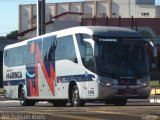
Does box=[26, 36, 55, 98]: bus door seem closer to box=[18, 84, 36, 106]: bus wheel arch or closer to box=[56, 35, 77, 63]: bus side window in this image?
box=[18, 84, 36, 106]: bus wheel arch

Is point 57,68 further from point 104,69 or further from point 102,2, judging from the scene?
point 102,2

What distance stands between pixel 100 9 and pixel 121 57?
118 m

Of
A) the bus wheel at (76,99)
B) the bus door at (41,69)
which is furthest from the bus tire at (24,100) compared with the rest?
the bus wheel at (76,99)

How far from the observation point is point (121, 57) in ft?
79.5

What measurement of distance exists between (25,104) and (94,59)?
9152 mm

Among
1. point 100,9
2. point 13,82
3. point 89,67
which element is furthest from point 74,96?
point 100,9

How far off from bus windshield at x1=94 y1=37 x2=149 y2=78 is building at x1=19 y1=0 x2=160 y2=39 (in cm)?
9780

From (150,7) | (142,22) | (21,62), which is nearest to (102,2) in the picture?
(150,7)

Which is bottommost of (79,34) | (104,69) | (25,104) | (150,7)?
(25,104)

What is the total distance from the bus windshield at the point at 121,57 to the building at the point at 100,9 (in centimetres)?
9780

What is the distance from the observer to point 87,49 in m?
24.3

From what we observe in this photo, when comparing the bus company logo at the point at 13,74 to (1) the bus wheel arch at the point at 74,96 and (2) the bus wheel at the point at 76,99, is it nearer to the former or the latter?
(1) the bus wheel arch at the point at 74,96

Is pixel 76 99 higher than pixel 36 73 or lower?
lower

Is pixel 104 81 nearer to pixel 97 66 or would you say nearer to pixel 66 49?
pixel 97 66
